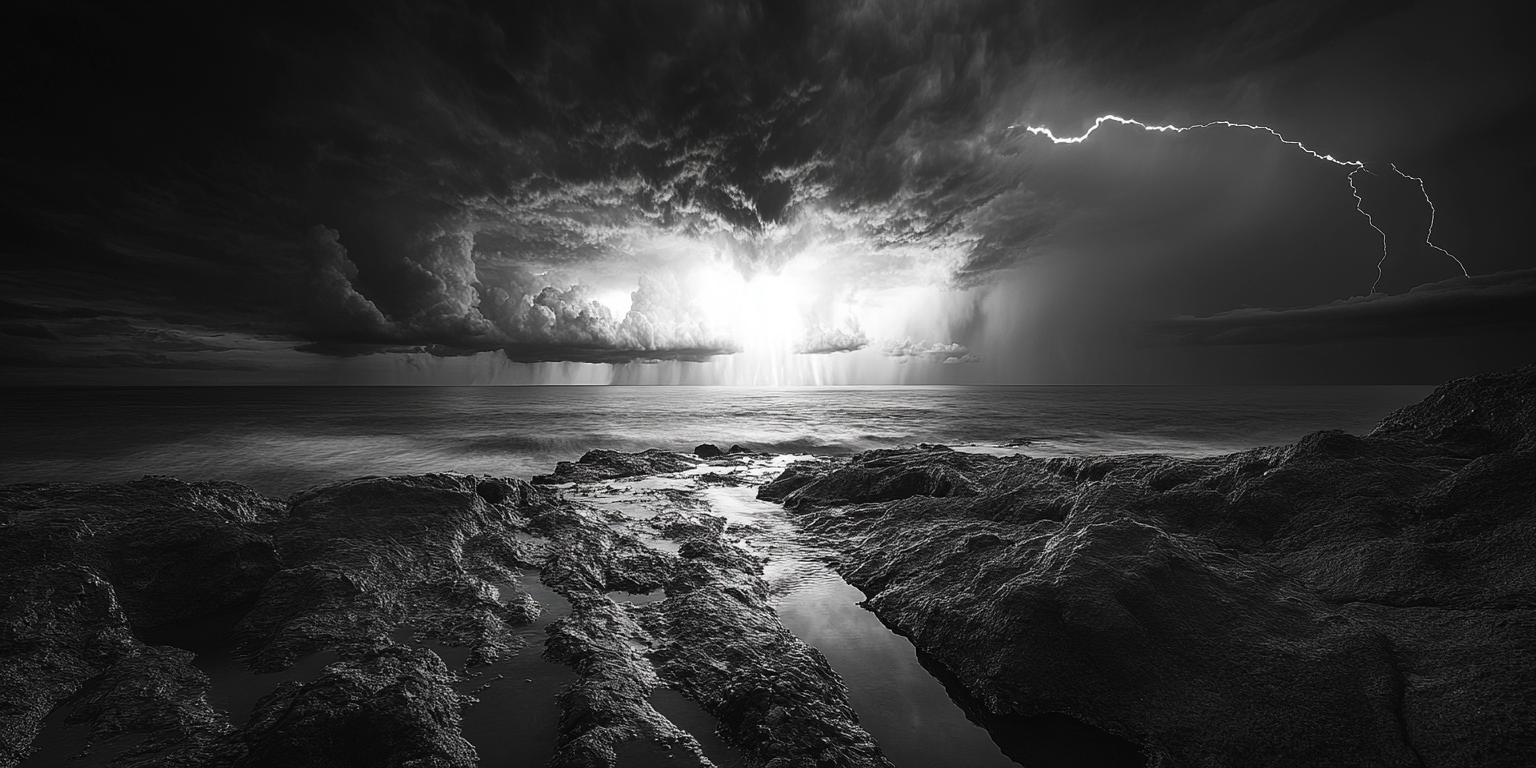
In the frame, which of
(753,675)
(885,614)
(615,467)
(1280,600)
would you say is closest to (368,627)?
(753,675)

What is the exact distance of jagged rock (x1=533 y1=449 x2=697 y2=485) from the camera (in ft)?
Answer: 58.8

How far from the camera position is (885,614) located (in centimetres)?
645

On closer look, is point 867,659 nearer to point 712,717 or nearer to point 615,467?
point 712,717

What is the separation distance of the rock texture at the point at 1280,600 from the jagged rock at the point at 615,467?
12458 millimetres

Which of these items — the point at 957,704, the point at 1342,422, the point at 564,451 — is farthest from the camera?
the point at 1342,422

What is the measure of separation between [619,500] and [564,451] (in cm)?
2052

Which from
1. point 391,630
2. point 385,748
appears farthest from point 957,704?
point 391,630

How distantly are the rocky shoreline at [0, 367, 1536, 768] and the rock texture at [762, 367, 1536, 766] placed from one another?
3cm

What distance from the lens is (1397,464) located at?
657cm

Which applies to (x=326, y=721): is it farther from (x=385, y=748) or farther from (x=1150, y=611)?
(x=1150, y=611)

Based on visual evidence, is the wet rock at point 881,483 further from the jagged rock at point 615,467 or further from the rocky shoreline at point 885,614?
the jagged rock at point 615,467

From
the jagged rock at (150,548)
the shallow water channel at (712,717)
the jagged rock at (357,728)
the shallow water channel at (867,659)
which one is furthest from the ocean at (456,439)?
the jagged rock at (357,728)

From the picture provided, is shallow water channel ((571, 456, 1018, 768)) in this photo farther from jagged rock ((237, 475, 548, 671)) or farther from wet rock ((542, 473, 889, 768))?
jagged rock ((237, 475, 548, 671))

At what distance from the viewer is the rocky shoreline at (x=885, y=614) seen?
376cm
